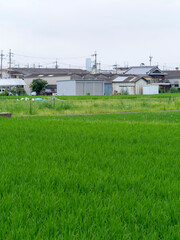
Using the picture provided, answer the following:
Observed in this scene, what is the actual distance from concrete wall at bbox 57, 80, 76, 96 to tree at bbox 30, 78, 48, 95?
4.57 m

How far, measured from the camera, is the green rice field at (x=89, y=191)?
2.71 meters

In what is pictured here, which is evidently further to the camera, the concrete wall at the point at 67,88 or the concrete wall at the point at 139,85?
the concrete wall at the point at 139,85

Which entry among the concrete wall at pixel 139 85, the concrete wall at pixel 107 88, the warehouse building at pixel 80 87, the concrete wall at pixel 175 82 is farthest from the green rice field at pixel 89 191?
the concrete wall at pixel 175 82

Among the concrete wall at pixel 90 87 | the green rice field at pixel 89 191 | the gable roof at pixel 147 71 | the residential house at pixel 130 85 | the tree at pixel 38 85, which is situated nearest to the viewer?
the green rice field at pixel 89 191

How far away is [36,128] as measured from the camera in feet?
31.0

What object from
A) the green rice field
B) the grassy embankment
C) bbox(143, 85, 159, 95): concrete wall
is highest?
Answer: bbox(143, 85, 159, 95): concrete wall

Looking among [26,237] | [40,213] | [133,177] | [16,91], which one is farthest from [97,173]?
[16,91]

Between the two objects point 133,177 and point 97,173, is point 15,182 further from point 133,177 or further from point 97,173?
point 133,177

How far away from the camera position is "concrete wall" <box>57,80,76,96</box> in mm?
49688

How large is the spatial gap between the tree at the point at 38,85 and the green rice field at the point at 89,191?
4922 cm

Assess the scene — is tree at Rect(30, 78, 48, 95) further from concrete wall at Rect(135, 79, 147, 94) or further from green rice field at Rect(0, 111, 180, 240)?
green rice field at Rect(0, 111, 180, 240)

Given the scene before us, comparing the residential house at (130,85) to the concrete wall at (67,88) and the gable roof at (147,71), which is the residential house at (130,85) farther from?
the gable roof at (147,71)

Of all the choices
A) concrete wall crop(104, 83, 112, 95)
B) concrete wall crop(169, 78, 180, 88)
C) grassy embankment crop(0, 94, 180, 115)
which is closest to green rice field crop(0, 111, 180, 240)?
grassy embankment crop(0, 94, 180, 115)

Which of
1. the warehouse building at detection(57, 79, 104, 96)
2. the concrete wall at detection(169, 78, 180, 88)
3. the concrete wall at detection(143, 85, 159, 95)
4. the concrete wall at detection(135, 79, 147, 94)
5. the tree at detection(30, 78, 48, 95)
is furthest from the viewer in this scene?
the concrete wall at detection(169, 78, 180, 88)
